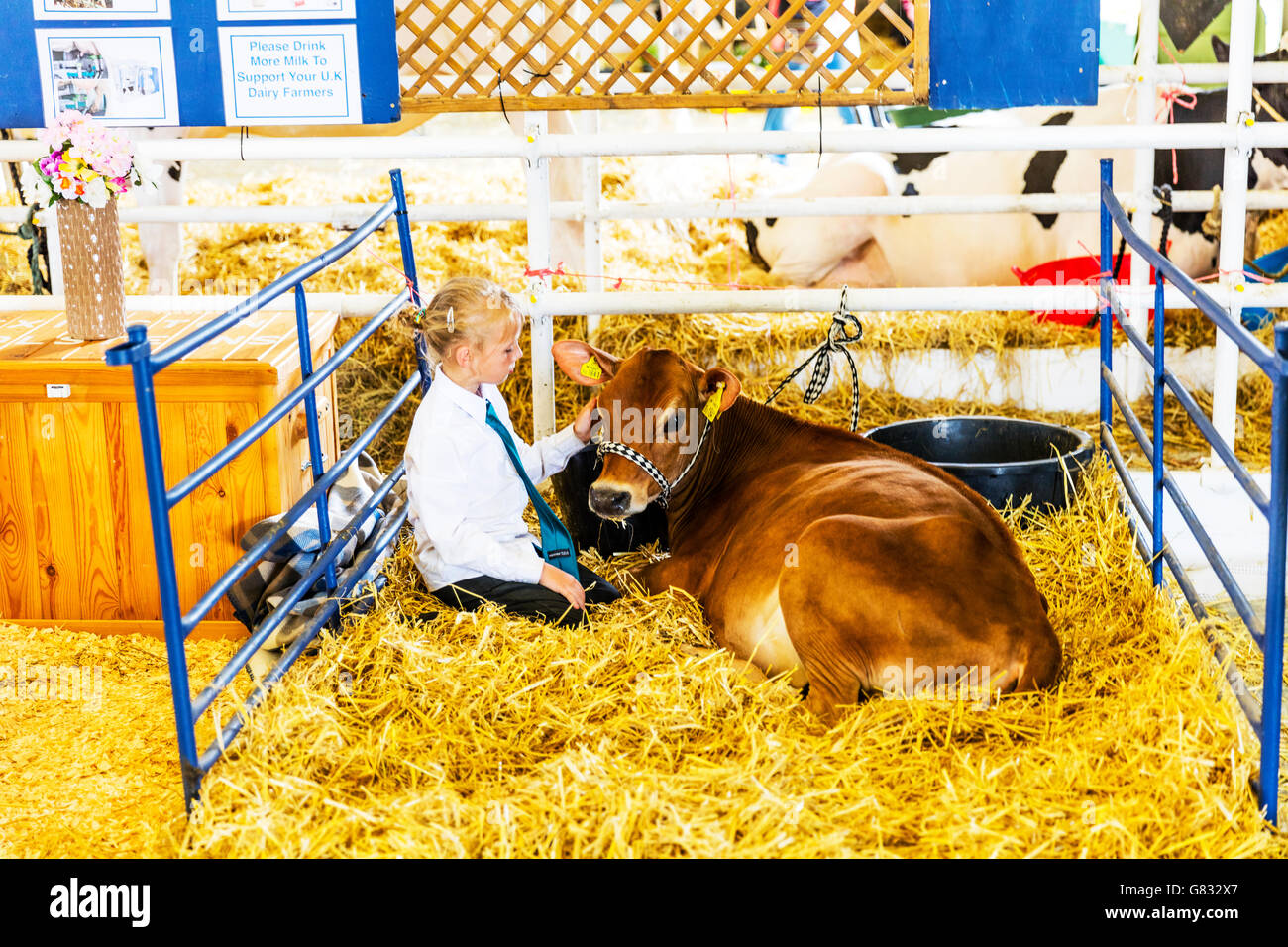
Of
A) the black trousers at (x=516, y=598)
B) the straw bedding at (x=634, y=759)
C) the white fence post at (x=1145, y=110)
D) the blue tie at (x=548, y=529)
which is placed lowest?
the straw bedding at (x=634, y=759)

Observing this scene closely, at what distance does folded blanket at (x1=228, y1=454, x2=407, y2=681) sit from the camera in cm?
335

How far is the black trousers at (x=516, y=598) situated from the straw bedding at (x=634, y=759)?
6 centimetres

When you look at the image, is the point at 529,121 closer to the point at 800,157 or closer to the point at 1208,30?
the point at 800,157

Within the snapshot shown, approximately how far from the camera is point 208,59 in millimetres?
4359

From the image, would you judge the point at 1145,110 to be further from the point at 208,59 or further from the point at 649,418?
the point at 208,59

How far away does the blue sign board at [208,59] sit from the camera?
4305 mm

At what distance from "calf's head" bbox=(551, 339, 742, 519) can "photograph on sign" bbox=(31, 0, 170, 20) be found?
2072 mm

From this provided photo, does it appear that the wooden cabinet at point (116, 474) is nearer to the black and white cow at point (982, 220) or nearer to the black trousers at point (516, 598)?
the black trousers at point (516, 598)

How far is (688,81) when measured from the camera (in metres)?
4.27

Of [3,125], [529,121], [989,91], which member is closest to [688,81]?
[529,121]

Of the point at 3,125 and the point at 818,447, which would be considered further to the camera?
the point at 3,125

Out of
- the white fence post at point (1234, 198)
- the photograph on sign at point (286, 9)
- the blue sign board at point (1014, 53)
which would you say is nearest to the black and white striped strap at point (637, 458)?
the blue sign board at point (1014, 53)

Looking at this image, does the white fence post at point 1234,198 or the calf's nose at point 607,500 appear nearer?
the calf's nose at point 607,500

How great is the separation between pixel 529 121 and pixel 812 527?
2049 millimetres
